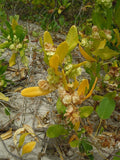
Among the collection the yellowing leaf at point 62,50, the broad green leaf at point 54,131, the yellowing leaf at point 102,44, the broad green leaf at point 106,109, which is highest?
the yellowing leaf at point 102,44

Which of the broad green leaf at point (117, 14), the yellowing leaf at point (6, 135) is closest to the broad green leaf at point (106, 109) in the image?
the broad green leaf at point (117, 14)

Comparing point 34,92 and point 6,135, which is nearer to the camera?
point 34,92

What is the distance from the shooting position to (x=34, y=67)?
184 centimetres

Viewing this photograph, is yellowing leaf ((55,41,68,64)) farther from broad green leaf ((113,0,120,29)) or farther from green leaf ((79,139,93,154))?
green leaf ((79,139,93,154))

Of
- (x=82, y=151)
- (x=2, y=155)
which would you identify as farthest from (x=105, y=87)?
(x=2, y=155)

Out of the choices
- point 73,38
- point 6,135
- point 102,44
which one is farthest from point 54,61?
point 6,135

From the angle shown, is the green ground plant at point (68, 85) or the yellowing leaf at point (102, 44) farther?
the yellowing leaf at point (102, 44)

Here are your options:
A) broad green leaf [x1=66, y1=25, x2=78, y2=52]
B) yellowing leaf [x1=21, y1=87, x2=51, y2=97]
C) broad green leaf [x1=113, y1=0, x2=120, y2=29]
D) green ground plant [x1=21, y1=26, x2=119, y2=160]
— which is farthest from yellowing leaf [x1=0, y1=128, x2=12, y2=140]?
broad green leaf [x1=113, y1=0, x2=120, y2=29]

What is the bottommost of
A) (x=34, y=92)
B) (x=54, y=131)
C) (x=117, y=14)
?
(x=54, y=131)

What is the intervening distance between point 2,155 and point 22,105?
0.45 m

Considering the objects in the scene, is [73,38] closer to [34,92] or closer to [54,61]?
[54,61]

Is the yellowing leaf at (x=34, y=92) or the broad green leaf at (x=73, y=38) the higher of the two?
the broad green leaf at (x=73, y=38)

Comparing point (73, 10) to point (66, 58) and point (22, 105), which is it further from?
point (66, 58)

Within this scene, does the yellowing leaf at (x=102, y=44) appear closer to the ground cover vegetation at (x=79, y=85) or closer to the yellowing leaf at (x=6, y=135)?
the ground cover vegetation at (x=79, y=85)
